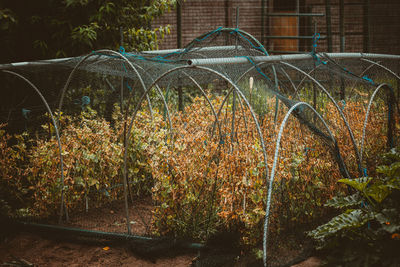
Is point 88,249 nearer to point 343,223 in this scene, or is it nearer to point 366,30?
point 343,223

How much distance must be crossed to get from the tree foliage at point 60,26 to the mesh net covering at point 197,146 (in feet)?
2.81

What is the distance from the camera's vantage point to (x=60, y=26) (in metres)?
7.15

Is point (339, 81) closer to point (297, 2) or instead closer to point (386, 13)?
point (386, 13)

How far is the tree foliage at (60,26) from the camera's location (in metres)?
6.91

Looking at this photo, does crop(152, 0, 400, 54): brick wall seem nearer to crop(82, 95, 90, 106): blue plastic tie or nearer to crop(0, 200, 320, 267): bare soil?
crop(82, 95, 90, 106): blue plastic tie

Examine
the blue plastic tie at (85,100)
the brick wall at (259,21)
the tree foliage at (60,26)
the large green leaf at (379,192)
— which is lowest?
the large green leaf at (379,192)

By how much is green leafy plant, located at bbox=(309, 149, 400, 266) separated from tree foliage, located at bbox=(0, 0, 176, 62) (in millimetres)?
4701

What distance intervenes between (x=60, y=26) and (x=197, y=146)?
→ 384 centimetres

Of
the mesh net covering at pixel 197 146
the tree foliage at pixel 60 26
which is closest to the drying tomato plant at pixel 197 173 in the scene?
the mesh net covering at pixel 197 146

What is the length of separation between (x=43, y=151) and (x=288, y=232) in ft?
9.89

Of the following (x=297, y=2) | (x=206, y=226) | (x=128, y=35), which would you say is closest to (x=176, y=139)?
(x=206, y=226)

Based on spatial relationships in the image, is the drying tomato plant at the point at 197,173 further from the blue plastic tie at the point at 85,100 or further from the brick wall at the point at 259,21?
the brick wall at the point at 259,21

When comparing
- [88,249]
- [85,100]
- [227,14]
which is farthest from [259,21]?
[88,249]

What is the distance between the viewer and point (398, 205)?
3604 mm
